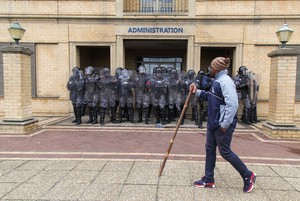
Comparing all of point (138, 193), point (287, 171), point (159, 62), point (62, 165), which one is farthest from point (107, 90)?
point (287, 171)

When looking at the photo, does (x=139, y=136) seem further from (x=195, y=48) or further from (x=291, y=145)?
(x=195, y=48)

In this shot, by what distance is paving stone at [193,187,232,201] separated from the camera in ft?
10.5

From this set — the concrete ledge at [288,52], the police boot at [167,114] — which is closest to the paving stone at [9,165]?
the police boot at [167,114]

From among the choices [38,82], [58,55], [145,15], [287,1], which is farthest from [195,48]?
[38,82]

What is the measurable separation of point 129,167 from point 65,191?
1308 millimetres

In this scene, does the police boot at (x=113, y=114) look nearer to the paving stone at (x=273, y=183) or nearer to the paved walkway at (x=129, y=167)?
the paved walkway at (x=129, y=167)

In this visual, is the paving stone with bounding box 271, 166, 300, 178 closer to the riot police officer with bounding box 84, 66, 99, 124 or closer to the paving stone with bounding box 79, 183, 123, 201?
the paving stone with bounding box 79, 183, 123, 201

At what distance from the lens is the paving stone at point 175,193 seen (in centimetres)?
318

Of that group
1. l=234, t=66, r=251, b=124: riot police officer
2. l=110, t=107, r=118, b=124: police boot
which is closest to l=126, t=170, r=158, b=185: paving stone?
l=110, t=107, r=118, b=124: police boot

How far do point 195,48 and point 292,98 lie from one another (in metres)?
4.69

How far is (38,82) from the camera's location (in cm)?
1069

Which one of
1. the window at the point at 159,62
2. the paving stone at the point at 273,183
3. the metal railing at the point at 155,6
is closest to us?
the paving stone at the point at 273,183

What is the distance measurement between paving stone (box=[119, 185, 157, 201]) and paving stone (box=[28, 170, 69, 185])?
119cm

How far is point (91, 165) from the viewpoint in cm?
445
